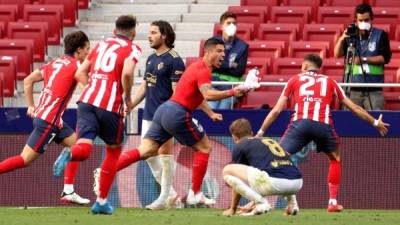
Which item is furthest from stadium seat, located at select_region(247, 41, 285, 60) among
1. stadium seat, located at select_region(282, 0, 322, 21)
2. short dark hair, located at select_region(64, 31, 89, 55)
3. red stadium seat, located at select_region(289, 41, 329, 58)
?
short dark hair, located at select_region(64, 31, 89, 55)

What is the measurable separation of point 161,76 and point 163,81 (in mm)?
74

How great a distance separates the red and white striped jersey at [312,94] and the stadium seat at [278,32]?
16.4ft

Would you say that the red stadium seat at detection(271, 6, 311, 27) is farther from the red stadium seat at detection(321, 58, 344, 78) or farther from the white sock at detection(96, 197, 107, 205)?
the white sock at detection(96, 197, 107, 205)

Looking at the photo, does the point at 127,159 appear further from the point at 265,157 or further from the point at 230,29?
the point at 230,29

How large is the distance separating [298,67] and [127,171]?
3.00 meters

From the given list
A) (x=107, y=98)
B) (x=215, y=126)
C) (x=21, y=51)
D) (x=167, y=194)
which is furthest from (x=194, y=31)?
(x=107, y=98)

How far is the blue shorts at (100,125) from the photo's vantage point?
47.0 feet

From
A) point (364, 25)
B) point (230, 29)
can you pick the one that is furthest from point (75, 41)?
point (364, 25)

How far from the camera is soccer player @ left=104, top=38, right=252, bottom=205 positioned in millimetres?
Answer: 15820

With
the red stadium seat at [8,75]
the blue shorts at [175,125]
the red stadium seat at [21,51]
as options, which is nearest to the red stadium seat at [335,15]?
the red stadium seat at [21,51]

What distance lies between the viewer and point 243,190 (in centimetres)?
1411

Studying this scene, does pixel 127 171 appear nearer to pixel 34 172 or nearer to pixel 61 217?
pixel 34 172

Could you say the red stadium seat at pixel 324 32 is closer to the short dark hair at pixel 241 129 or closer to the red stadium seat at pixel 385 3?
the red stadium seat at pixel 385 3

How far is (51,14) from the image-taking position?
22.4m
